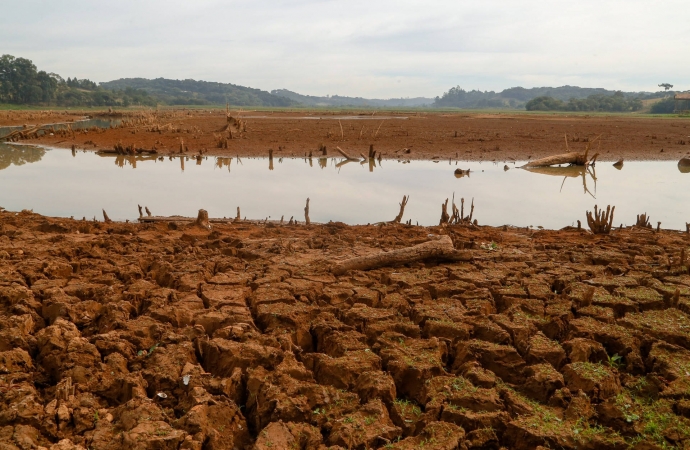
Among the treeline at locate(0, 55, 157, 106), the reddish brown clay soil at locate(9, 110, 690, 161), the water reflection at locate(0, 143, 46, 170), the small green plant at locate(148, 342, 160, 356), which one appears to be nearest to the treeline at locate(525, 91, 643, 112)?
the reddish brown clay soil at locate(9, 110, 690, 161)

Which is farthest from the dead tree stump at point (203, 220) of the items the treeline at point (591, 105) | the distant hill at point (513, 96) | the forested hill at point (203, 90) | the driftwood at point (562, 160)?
the distant hill at point (513, 96)

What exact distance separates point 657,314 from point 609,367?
1264mm

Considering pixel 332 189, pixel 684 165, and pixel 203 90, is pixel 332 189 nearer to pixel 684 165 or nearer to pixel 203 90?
pixel 684 165

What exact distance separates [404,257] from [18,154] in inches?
722

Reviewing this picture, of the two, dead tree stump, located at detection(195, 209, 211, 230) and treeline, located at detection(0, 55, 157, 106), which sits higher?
treeline, located at detection(0, 55, 157, 106)

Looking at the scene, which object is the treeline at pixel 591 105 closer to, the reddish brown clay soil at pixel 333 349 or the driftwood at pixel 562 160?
the driftwood at pixel 562 160

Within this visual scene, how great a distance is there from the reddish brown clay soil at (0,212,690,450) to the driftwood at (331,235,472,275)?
0.12 meters

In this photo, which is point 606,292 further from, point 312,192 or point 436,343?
point 312,192

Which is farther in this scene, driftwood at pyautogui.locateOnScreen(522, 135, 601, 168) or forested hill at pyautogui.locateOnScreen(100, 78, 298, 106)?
forested hill at pyautogui.locateOnScreen(100, 78, 298, 106)

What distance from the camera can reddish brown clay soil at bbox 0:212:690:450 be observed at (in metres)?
3.28

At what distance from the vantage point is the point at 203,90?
180 meters

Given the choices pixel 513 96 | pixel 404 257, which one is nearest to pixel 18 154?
pixel 404 257

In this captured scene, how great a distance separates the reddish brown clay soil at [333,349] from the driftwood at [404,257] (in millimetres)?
120

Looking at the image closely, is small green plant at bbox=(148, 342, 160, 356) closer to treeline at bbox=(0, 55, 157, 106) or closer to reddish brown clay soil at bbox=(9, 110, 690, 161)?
reddish brown clay soil at bbox=(9, 110, 690, 161)
